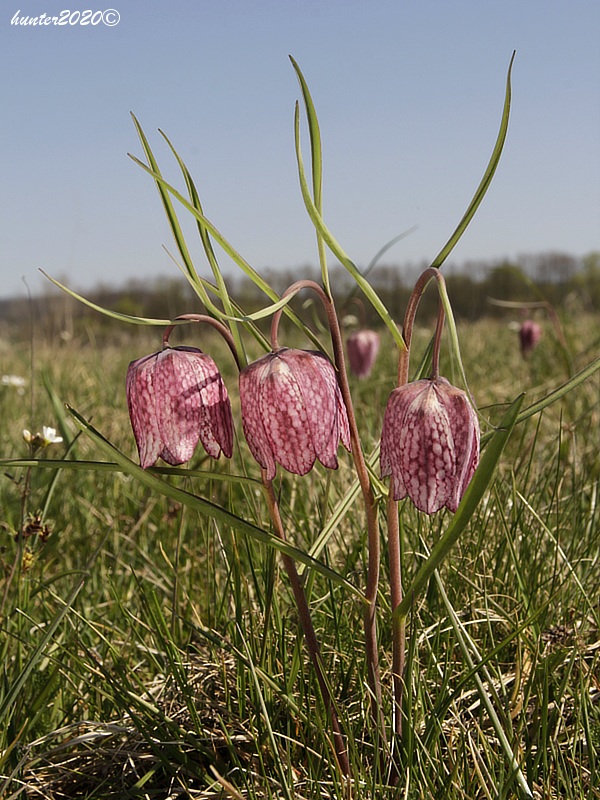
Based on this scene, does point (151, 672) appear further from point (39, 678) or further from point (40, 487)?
point (40, 487)

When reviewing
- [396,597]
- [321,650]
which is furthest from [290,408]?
[321,650]

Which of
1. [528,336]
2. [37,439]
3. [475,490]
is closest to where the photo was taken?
[475,490]

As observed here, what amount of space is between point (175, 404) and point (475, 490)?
0.33 m

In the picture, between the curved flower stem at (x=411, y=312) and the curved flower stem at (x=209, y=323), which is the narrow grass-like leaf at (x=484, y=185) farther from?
the curved flower stem at (x=209, y=323)

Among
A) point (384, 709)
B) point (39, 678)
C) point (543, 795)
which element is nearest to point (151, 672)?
point (39, 678)

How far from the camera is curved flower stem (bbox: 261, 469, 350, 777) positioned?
3.11ft

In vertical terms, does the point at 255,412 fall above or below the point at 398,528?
above

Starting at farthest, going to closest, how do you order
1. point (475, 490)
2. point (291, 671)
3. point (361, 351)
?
1. point (361, 351)
2. point (291, 671)
3. point (475, 490)

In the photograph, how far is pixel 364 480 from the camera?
925 millimetres

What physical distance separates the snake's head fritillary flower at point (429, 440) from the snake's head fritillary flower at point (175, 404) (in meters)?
0.19

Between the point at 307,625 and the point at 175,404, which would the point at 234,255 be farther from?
the point at 307,625

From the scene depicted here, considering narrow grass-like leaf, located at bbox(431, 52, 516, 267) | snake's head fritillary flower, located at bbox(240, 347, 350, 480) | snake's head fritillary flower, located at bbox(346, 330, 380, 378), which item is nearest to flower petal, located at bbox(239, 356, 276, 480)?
snake's head fritillary flower, located at bbox(240, 347, 350, 480)

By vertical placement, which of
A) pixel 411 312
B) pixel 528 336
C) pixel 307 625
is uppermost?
pixel 411 312

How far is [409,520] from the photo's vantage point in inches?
60.5
